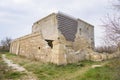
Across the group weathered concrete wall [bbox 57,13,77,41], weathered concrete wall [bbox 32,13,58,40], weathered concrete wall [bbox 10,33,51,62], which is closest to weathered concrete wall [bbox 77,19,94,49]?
weathered concrete wall [bbox 57,13,77,41]

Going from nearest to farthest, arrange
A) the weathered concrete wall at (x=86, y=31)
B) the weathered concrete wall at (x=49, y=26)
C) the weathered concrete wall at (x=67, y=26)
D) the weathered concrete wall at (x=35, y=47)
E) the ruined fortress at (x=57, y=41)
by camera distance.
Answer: the ruined fortress at (x=57, y=41)
the weathered concrete wall at (x=35, y=47)
the weathered concrete wall at (x=49, y=26)
the weathered concrete wall at (x=67, y=26)
the weathered concrete wall at (x=86, y=31)

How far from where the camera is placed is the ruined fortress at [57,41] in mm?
14344

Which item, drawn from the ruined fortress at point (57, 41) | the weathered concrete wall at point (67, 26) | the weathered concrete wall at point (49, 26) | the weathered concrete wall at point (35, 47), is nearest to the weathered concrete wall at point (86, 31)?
the ruined fortress at point (57, 41)

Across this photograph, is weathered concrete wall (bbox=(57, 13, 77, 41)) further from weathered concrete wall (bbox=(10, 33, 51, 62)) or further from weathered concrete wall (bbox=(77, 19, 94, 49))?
weathered concrete wall (bbox=(10, 33, 51, 62))

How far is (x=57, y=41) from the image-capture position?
14.6 m

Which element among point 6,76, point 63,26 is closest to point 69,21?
point 63,26

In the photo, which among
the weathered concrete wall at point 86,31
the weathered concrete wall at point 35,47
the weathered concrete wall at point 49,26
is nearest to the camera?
the weathered concrete wall at point 35,47

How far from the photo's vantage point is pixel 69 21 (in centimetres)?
1809

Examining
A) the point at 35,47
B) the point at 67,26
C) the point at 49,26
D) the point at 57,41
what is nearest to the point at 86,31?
the point at 67,26

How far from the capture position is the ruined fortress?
14.3 metres

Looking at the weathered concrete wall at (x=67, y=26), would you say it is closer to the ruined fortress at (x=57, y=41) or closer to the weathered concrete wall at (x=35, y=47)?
the ruined fortress at (x=57, y=41)

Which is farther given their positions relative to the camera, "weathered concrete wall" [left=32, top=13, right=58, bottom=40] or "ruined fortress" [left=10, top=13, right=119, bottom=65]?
"weathered concrete wall" [left=32, top=13, right=58, bottom=40]

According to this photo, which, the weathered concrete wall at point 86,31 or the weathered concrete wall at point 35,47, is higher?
the weathered concrete wall at point 86,31

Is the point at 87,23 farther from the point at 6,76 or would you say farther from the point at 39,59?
the point at 6,76
